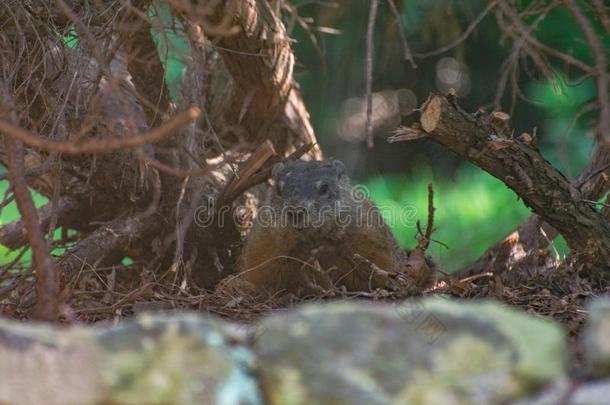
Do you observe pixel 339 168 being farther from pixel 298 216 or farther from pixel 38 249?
pixel 38 249

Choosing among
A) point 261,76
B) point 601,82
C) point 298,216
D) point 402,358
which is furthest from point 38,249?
point 261,76

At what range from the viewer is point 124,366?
1.97 metres

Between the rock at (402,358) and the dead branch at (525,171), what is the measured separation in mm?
1798

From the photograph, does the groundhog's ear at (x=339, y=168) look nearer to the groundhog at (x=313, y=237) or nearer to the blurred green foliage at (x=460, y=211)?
the groundhog at (x=313, y=237)

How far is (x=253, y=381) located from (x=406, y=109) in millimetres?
8099

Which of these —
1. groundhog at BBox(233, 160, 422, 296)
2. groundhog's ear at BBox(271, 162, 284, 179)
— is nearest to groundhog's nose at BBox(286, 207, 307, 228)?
groundhog at BBox(233, 160, 422, 296)

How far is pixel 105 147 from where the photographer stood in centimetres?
209

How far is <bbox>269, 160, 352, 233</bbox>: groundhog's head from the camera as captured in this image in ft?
14.3

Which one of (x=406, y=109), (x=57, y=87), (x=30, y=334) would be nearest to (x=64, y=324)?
(x=57, y=87)

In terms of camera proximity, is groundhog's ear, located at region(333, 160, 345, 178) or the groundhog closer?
the groundhog

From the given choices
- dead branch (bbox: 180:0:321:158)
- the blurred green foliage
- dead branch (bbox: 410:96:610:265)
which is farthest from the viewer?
the blurred green foliage

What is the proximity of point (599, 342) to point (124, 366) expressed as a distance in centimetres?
98

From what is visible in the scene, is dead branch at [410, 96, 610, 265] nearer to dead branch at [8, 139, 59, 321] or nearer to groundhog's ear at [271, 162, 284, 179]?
groundhog's ear at [271, 162, 284, 179]

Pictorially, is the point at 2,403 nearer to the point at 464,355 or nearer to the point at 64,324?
the point at 464,355
